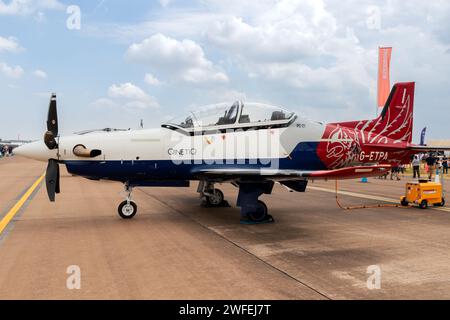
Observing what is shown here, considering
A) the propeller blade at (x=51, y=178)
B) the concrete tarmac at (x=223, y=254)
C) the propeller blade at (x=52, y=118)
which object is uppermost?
the propeller blade at (x=52, y=118)

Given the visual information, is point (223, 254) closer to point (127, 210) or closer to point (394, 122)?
point (127, 210)

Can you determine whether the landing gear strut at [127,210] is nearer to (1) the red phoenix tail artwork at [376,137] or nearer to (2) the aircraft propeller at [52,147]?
(2) the aircraft propeller at [52,147]

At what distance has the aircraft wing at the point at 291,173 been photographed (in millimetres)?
7562

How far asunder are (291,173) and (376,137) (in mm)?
4275

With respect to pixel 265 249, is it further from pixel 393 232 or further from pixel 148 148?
pixel 148 148

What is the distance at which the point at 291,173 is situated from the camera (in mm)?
7906

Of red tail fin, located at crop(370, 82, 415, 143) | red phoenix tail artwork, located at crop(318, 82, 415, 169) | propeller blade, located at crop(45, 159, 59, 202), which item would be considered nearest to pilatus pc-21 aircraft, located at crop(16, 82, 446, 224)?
propeller blade, located at crop(45, 159, 59, 202)

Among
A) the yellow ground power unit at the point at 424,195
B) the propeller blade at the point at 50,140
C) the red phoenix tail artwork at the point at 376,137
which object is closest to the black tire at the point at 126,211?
the propeller blade at the point at 50,140

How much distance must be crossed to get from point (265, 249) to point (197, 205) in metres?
5.62

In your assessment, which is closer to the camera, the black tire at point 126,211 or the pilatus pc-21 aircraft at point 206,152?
the pilatus pc-21 aircraft at point 206,152

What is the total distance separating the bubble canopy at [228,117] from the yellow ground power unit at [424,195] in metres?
5.53

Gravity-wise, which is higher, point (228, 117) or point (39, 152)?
point (228, 117)

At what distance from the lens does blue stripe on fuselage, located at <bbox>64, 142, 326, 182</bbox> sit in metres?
8.50

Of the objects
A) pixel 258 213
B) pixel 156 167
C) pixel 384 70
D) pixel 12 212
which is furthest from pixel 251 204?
pixel 384 70
